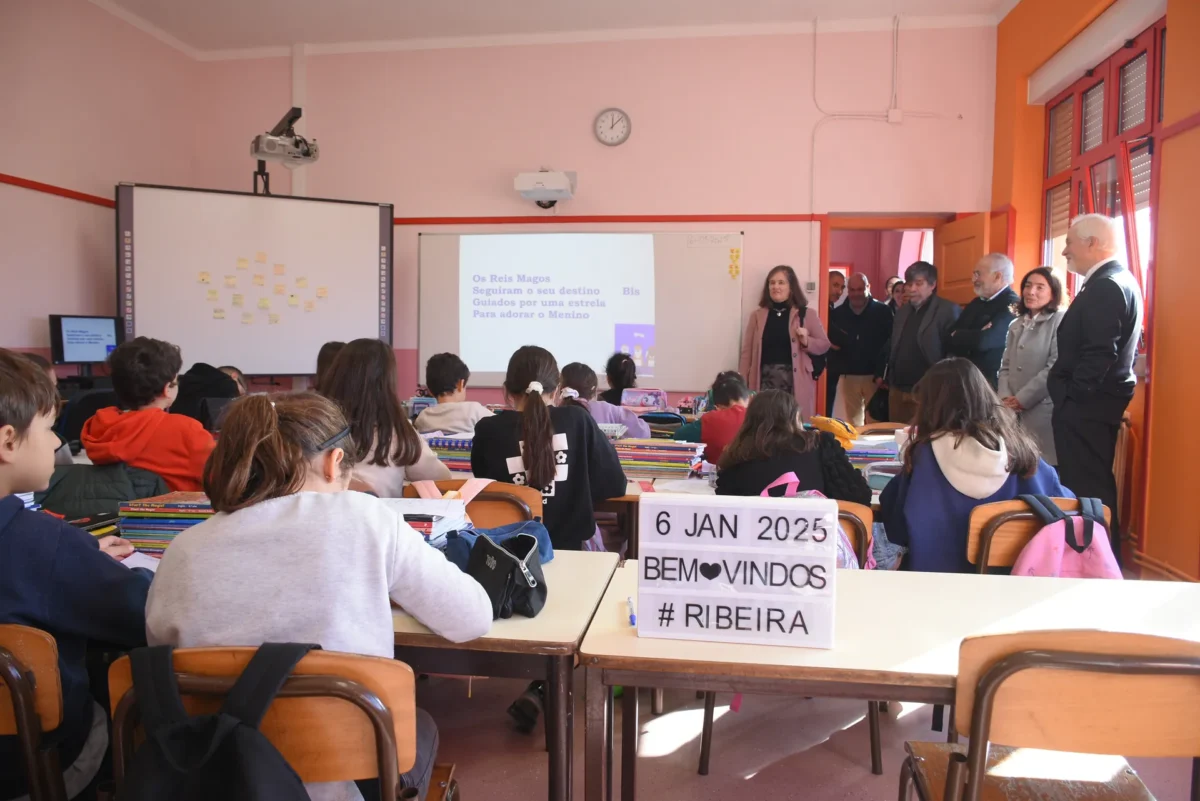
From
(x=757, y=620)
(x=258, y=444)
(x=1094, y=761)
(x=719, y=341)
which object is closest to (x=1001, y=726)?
(x=757, y=620)

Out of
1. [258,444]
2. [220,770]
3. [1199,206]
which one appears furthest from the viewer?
[1199,206]

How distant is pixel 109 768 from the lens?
4.34 ft

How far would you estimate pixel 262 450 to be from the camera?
1145mm

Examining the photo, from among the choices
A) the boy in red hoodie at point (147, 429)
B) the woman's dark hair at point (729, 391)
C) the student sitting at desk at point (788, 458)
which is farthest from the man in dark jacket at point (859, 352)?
the boy in red hoodie at point (147, 429)

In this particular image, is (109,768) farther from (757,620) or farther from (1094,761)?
(1094,761)

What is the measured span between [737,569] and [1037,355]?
130 inches

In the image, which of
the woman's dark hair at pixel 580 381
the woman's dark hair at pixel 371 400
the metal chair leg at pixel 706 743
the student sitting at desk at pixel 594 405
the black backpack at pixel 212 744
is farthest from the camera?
the woman's dark hair at pixel 580 381

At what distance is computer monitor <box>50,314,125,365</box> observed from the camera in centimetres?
462

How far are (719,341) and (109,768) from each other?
4730mm

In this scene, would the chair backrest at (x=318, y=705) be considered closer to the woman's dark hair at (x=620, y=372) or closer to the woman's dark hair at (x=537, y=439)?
the woman's dark hair at (x=537, y=439)

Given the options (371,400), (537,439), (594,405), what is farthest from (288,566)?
(594,405)

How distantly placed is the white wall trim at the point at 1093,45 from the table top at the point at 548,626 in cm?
391

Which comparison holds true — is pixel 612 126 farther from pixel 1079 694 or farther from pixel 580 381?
pixel 1079 694

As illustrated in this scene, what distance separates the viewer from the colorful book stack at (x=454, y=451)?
2.73m
